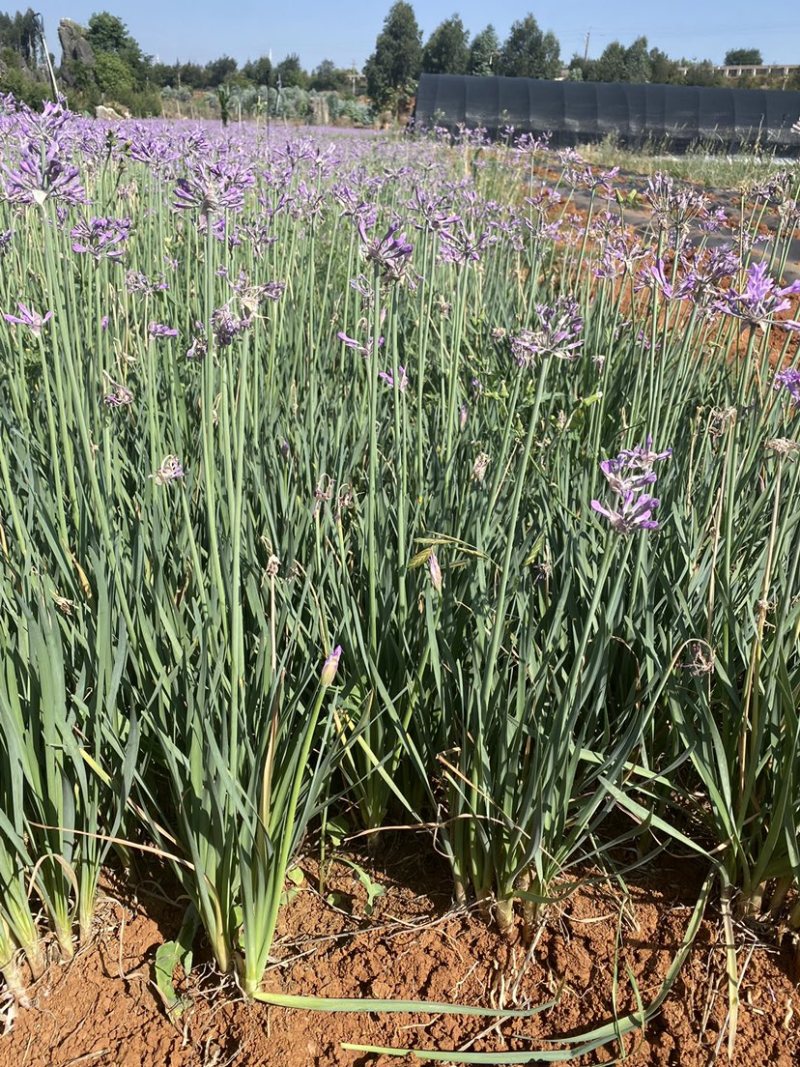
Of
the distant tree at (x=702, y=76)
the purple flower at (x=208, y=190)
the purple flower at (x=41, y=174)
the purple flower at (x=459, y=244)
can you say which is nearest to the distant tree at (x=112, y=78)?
the purple flower at (x=459, y=244)

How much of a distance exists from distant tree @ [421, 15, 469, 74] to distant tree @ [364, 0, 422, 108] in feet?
6.75

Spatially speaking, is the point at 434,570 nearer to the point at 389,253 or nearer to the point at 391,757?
the point at 391,757

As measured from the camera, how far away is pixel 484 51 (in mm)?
55594

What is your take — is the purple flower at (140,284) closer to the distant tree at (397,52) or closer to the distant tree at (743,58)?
the distant tree at (397,52)

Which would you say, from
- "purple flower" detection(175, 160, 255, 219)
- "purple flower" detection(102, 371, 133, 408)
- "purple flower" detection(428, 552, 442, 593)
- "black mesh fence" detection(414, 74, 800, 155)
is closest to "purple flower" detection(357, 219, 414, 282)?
"purple flower" detection(175, 160, 255, 219)

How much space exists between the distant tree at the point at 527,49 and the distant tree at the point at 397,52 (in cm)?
870

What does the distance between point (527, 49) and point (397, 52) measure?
15.8 meters

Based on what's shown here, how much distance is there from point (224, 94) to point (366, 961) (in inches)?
256

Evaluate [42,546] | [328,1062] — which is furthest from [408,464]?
[328,1062]

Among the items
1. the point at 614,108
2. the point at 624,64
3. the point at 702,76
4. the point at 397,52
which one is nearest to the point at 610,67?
the point at 624,64

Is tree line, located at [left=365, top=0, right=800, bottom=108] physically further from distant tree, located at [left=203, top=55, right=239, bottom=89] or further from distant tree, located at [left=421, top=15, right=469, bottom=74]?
distant tree, located at [left=203, top=55, right=239, bottom=89]

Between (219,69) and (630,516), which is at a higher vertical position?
(219,69)

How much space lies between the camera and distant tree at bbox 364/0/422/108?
52.3m

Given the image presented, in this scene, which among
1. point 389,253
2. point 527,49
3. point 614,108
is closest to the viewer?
point 389,253
